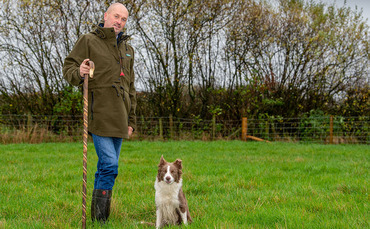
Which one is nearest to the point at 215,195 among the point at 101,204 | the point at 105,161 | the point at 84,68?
the point at 101,204

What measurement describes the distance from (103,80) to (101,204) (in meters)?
1.34

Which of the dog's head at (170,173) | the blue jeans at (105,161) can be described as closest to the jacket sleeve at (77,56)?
the blue jeans at (105,161)

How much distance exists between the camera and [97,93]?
3.81m

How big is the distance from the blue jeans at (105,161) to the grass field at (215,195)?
445mm

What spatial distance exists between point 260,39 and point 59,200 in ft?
47.4

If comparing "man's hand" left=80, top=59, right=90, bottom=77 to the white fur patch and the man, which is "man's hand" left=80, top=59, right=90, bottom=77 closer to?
the man

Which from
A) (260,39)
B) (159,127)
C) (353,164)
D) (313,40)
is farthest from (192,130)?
(353,164)

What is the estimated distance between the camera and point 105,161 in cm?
378

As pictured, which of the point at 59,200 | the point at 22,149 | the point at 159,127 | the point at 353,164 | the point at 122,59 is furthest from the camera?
the point at 159,127

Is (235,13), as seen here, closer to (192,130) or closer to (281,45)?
(281,45)

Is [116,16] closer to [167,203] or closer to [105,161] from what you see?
[105,161]

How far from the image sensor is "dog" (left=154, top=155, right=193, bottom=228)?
3822 mm

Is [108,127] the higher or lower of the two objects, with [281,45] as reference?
lower

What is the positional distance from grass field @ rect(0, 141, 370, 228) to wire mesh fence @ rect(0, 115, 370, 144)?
22.3ft
